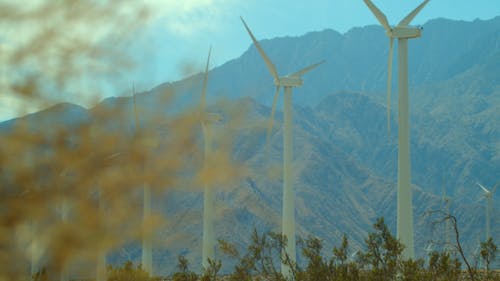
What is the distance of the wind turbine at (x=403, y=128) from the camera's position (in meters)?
33.9

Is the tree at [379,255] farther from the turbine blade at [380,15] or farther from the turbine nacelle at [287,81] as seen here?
the turbine nacelle at [287,81]

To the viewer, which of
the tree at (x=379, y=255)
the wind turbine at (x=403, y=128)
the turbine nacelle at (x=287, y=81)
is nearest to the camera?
the tree at (x=379, y=255)

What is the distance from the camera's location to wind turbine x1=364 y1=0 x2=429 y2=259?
33938 mm

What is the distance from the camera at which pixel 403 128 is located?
3534cm

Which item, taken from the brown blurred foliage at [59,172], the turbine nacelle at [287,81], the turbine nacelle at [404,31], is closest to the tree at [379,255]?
the brown blurred foliage at [59,172]

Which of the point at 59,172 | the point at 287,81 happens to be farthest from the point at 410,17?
the point at 59,172

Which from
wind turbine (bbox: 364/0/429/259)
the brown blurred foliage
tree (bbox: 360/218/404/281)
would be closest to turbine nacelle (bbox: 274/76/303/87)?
wind turbine (bbox: 364/0/429/259)

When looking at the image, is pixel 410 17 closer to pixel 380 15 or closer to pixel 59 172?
pixel 380 15

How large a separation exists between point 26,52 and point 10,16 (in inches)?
8.2

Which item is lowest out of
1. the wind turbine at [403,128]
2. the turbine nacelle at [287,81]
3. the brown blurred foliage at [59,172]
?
the brown blurred foliage at [59,172]

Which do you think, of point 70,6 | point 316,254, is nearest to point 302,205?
point 316,254

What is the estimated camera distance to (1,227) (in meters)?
3.46

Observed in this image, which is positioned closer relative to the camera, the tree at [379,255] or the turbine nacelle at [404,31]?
the tree at [379,255]

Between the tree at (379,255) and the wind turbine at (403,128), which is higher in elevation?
the wind turbine at (403,128)
